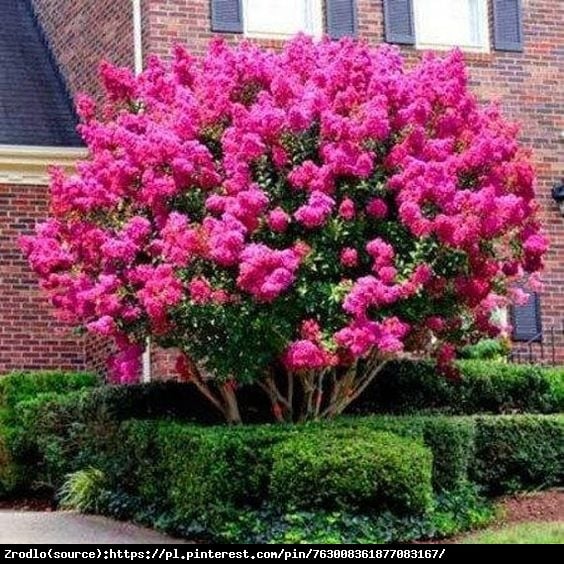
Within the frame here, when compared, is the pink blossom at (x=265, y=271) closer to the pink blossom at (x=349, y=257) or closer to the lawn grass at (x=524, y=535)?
the pink blossom at (x=349, y=257)

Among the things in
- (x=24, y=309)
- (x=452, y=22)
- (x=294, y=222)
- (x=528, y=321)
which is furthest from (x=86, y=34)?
(x=294, y=222)

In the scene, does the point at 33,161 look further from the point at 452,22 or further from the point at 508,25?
the point at 508,25

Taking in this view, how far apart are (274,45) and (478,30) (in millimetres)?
2621

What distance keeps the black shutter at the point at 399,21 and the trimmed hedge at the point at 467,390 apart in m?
4.12

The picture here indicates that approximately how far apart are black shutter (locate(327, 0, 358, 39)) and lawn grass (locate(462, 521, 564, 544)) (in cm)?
694

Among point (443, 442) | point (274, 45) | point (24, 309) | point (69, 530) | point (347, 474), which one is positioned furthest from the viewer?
point (24, 309)

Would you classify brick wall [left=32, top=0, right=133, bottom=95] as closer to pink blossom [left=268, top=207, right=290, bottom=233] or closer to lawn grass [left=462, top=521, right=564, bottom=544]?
pink blossom [left=268, top=207, right=290, bottom=233]

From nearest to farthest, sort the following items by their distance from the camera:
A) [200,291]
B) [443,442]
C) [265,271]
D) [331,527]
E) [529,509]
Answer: [331,527]
[265,271]
[200,291]
[443,442]
[529,509]

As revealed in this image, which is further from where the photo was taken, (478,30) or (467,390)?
(478,30)

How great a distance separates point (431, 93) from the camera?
12.3 m

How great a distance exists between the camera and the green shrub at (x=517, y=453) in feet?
42.6

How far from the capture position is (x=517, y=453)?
42.9 ft

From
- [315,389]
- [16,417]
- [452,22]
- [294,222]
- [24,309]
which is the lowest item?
[16,417]

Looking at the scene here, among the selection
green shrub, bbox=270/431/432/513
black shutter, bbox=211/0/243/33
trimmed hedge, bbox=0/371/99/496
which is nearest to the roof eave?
black shutter, bbox=211/0/243/33
